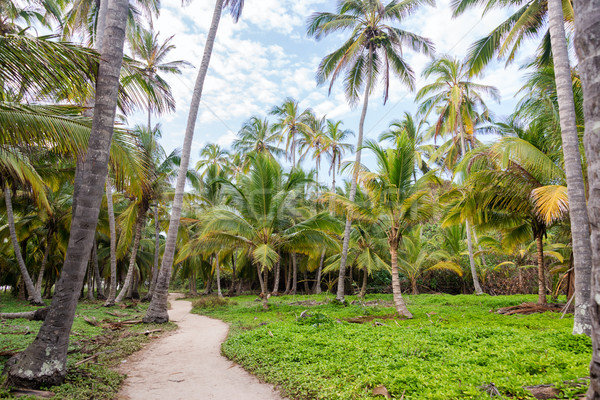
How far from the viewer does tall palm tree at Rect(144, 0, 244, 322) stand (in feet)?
32.4

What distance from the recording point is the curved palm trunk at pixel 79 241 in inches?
153

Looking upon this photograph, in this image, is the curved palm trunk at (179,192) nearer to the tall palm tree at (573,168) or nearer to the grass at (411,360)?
the grass at (411,360)

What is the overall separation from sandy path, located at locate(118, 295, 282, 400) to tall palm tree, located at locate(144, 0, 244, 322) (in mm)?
2492

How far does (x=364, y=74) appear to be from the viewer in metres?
14.8

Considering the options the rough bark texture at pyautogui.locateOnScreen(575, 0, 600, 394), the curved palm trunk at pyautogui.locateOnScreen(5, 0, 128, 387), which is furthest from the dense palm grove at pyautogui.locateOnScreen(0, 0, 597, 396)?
the rough bark texture at pyautogui.locateOnScreen(575, 0, 600, 394)

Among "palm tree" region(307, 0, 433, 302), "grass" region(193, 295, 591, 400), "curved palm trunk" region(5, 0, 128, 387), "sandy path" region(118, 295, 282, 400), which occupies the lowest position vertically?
"sandy path" region(118, 295, 282, 400)

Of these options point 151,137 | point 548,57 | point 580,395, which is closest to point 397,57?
point 548,57

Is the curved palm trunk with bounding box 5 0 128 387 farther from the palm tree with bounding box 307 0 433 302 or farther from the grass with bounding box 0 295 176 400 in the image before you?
the palm tree with bounding box 307 0 433 302

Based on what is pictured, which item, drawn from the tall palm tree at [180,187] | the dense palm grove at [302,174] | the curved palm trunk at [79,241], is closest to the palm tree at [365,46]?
the dense palm grove at [302,174]

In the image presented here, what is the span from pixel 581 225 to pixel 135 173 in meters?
8.42

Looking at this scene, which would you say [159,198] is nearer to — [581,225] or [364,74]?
[364,74]

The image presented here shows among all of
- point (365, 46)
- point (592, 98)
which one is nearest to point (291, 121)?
point (365, 46)

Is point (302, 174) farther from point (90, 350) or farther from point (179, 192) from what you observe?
point (90, 350)

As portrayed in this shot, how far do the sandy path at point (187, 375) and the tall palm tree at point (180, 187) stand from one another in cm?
249
